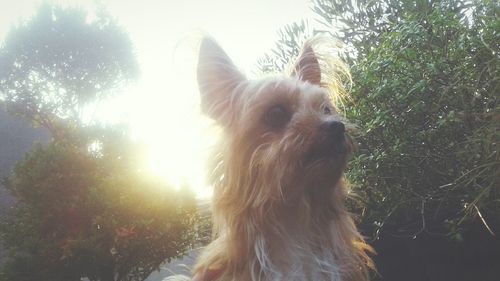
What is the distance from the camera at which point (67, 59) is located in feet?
66.3

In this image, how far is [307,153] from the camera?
2.42 metres

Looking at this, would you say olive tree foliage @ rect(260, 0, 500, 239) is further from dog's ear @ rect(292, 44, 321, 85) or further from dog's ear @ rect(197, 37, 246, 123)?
dog's ear @ rect(197, 37, 246, 123)

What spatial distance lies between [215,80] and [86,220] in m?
5.97

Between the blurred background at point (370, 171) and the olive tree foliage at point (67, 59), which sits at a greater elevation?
the olive tree foliage at point (67, 59)

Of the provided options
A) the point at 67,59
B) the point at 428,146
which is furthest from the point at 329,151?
the point at 67,59

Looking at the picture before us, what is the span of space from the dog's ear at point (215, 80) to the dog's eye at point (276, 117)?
0.34 metres

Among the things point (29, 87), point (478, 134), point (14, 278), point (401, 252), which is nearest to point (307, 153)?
point (478, 134)

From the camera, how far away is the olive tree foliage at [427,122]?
369cm

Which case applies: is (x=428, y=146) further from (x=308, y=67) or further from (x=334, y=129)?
(x=334, y=129)

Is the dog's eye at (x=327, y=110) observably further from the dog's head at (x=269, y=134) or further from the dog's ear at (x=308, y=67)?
the dog's ear at (x=308, y=67)

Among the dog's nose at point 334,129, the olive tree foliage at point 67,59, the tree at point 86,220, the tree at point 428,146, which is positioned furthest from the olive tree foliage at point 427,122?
the olive tree foliage at point 67,59

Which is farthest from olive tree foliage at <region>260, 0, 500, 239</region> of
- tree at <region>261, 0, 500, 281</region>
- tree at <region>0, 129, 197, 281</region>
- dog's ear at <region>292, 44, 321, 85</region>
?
tree at <region>0, 129, 197, 281</region>

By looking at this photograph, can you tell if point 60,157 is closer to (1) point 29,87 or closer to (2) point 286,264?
(2) point 286,264

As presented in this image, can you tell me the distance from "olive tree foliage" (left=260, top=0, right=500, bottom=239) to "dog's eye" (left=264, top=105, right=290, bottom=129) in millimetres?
1647
